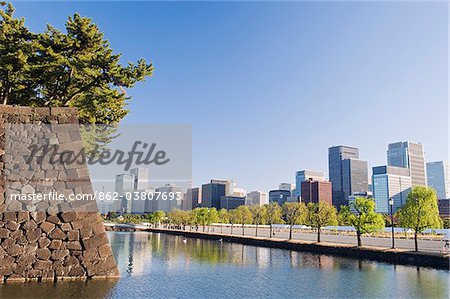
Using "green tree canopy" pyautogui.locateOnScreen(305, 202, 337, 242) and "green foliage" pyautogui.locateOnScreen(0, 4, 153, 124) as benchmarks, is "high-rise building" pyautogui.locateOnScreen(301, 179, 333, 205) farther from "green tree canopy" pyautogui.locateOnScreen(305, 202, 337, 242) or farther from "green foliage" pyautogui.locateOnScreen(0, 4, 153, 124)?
"green foliage" pyautogui.locateOnScreen(0, 4, 153, 124)

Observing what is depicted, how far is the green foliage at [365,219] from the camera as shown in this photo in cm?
3312

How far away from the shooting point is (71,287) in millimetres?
12328

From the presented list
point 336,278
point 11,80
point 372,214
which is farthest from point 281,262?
point 11,80

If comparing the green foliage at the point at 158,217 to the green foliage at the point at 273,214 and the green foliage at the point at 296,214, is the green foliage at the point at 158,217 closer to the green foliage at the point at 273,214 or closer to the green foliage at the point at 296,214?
the green foliage at the point at 273,214

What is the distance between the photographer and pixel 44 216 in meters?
13.6

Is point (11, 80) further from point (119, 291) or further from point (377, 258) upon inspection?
point (377, 258)

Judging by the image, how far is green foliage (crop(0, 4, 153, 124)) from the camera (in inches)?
679

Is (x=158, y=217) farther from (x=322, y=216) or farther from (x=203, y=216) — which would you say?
(x=322, y=216)

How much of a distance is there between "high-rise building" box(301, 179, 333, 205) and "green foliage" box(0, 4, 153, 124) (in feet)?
486

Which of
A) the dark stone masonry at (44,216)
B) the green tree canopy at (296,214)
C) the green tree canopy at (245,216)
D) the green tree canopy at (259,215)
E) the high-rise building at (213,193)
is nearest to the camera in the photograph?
the dark stone masonry at (44,216)

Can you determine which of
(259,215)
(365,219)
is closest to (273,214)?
(259,215)

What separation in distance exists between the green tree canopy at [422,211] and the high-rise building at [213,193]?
150m

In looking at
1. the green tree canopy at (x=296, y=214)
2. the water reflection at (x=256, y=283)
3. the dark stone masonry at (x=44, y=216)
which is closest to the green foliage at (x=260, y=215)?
the green tree canopy at (x=296, y=214)

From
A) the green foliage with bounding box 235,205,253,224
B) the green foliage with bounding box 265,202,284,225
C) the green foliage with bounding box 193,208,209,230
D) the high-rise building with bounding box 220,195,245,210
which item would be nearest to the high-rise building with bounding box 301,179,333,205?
the high-rise building with bounding box 220,195,245,210
